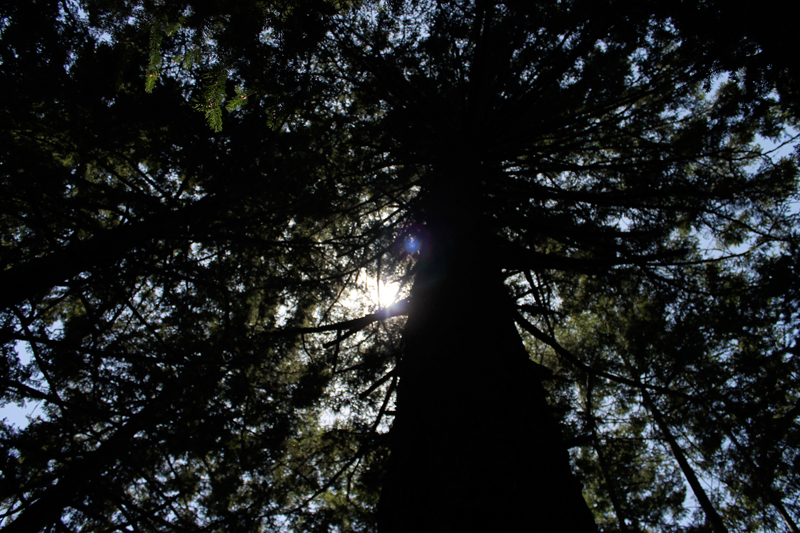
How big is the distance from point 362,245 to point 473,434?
3476mm

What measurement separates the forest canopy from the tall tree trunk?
0.8 inches


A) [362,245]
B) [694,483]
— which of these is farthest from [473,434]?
[694,483]

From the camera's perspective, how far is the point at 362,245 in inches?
181

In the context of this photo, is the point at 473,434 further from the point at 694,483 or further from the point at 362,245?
the point at 694,483

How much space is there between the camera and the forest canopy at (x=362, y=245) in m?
2.41

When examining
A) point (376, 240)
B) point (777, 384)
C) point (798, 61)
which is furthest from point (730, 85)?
point (376, 240)

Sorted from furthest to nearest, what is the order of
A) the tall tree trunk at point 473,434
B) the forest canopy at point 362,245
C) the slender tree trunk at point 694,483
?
the slender tree trunk at point 694,483 → the forest canopy at point 362,245 → the tall tree trunk at point 473,434

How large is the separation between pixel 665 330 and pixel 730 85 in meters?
3.10

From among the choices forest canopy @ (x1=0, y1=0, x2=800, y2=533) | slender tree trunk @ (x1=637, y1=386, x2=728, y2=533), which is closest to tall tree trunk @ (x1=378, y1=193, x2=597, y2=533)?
forest canopy @ (x1=0, y1=0, x2=800, y2=533)

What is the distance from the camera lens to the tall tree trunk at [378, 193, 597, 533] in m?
1.10

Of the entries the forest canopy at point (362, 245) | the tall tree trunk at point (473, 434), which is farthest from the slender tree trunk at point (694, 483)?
the tall tree trunk at point (473, 434)

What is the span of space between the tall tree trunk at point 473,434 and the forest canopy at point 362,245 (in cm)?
2

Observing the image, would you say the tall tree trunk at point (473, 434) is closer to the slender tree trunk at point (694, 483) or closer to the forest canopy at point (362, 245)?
the forest canopy at point (362, 245)

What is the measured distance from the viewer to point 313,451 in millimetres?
4410
